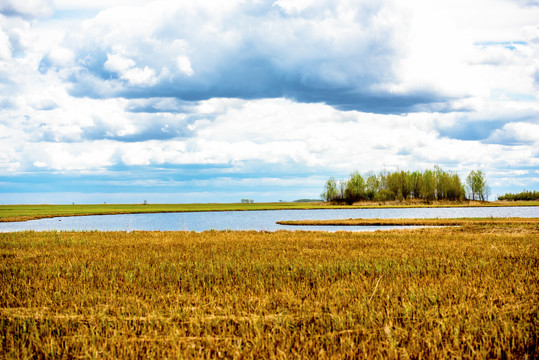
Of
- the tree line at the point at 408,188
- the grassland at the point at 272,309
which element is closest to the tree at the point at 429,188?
the tree line at the point at 408,188

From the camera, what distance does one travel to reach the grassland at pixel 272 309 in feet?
21.1

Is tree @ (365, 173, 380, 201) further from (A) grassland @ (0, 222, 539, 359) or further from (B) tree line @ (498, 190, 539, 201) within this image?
(A) grassland @ (0, 222, 539, 359)

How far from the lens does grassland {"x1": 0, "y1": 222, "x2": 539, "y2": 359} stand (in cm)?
643

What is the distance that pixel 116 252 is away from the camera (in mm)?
19078

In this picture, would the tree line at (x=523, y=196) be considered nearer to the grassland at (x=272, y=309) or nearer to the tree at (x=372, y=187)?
the tree at (x=372, y=187)

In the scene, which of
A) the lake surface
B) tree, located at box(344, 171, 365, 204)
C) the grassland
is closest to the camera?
the grassland

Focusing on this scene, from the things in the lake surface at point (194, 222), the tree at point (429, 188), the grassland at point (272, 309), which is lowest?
the lake surface at point (194, 222)

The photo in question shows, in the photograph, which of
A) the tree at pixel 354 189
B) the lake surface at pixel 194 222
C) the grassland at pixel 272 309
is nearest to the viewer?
the grassland at pixel 272 309

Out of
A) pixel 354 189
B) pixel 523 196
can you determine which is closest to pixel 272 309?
pixel 354 189

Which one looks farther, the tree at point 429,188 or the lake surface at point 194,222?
the tree at point 429,188

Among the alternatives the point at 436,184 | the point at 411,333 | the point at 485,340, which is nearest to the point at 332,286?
the point at 411,333

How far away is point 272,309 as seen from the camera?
861 cm

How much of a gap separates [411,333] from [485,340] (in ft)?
3.51

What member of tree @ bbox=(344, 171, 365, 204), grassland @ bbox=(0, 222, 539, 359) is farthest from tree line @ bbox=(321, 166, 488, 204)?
grassland @ bbox=(0, 222, 539, 359)
